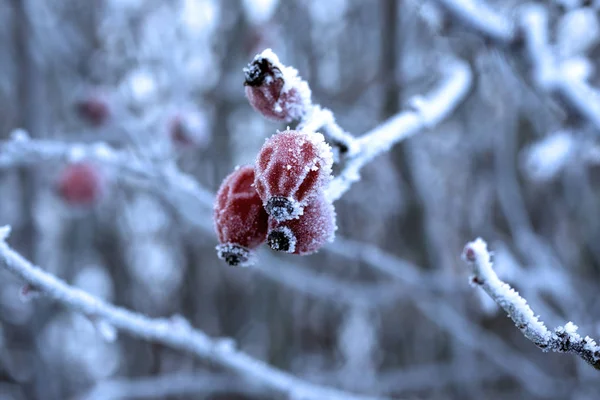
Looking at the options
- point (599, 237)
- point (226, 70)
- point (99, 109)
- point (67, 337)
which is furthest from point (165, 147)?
point (67, 337)

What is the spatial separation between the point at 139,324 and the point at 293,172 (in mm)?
682

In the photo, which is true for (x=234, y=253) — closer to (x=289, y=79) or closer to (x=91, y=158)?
(x=289, y=79)

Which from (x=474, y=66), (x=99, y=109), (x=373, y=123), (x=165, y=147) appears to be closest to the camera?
(x=474, y=66)

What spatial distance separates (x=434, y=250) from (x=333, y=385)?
1.55 meters

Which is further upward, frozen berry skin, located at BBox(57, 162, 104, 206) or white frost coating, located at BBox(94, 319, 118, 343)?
frozen berry skin, located at BBox(57, 162, 104, 206)

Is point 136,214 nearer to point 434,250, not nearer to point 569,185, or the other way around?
point 434,250

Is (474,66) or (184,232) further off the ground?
(184,232)

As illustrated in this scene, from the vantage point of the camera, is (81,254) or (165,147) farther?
(81,254)

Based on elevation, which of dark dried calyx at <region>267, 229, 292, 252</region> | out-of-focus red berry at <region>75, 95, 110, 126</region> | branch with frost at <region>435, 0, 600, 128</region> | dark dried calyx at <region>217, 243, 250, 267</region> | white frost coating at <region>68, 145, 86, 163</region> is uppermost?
out-of-focus red berry at <region>75, 95, 110, 126</region>

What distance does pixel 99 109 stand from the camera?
3000 mm

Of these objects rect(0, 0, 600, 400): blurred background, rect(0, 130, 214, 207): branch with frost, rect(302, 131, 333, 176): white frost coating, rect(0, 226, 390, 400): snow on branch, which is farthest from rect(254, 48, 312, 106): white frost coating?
rect(0, 0, 600, 400): blurred background

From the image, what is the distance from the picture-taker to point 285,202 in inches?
34.8

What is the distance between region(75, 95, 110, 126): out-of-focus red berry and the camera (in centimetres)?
299

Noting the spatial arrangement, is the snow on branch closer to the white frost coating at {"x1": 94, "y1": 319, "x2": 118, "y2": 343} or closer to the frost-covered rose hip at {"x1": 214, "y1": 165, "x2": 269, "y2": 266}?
the white frost coating at {"x1": 94, "y1": 319, "x2": 118, "y2": 343}
